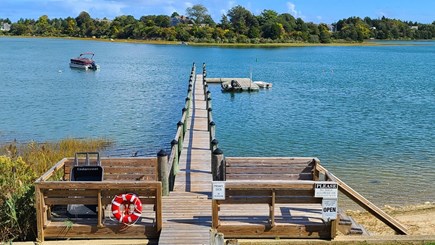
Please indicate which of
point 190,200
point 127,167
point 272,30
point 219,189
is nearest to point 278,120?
point 190,200

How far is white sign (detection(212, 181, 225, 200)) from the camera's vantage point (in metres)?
8.08

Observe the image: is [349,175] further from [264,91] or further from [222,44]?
[222,44]

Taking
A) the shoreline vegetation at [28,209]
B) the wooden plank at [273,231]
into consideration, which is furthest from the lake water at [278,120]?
the wooden plank at [273,231]

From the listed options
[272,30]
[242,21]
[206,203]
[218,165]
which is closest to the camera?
[206,203]

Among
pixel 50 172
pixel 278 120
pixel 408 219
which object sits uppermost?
pixel 50 172

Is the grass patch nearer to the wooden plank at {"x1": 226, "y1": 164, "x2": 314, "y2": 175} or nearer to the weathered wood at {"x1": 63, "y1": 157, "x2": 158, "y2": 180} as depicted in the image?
the weathered wood at {"x1": 63, "y1": 157, "x2": 158, "y2": 180}

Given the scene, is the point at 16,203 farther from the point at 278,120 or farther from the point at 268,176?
the point at 278,120

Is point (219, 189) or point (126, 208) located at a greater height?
point (219, 189)

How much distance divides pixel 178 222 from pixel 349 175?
36.5ft

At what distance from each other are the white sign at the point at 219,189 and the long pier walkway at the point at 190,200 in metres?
0.64

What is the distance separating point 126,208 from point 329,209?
332 cm

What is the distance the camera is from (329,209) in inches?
322

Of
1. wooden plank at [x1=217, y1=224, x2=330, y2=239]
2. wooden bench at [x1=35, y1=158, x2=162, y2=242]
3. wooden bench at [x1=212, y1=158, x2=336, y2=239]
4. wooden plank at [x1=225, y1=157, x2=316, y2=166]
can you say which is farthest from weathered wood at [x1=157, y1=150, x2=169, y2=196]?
wooden plank at [x1=217, y1=224, x2=330, y2=239]

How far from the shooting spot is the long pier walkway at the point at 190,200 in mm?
8148
